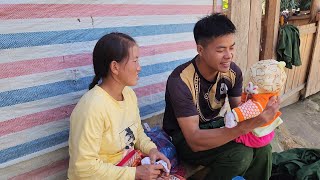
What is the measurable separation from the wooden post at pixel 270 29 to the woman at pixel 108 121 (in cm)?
351

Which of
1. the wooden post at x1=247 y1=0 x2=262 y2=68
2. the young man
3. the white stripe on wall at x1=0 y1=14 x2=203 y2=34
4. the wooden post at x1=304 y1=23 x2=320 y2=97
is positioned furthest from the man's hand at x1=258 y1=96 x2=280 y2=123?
the wooden post at x1=304 y1=23 x2=320 y2=97

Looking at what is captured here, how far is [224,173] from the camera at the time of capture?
2.32 m

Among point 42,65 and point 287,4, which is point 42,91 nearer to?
point 42,65

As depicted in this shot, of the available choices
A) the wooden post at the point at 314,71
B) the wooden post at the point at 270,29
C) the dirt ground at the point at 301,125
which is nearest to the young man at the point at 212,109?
the dirt ground at the point at 301,125

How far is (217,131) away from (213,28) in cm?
76

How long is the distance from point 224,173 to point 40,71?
157 cm

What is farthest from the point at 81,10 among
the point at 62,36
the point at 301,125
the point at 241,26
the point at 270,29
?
the point at 301,125

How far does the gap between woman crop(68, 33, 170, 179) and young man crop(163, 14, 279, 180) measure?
367 millimetres

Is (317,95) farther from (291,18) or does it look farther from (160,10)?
(160,10)

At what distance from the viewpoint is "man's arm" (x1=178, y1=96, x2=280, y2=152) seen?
6.43 ft

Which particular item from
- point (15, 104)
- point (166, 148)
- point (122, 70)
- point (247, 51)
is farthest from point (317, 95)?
point (15, 104)

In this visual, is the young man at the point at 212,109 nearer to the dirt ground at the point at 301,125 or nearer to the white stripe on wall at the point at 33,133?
the white stripe on wall at the point at 33,133

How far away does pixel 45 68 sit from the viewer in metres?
2.03

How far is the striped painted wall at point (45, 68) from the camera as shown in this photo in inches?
73.8
